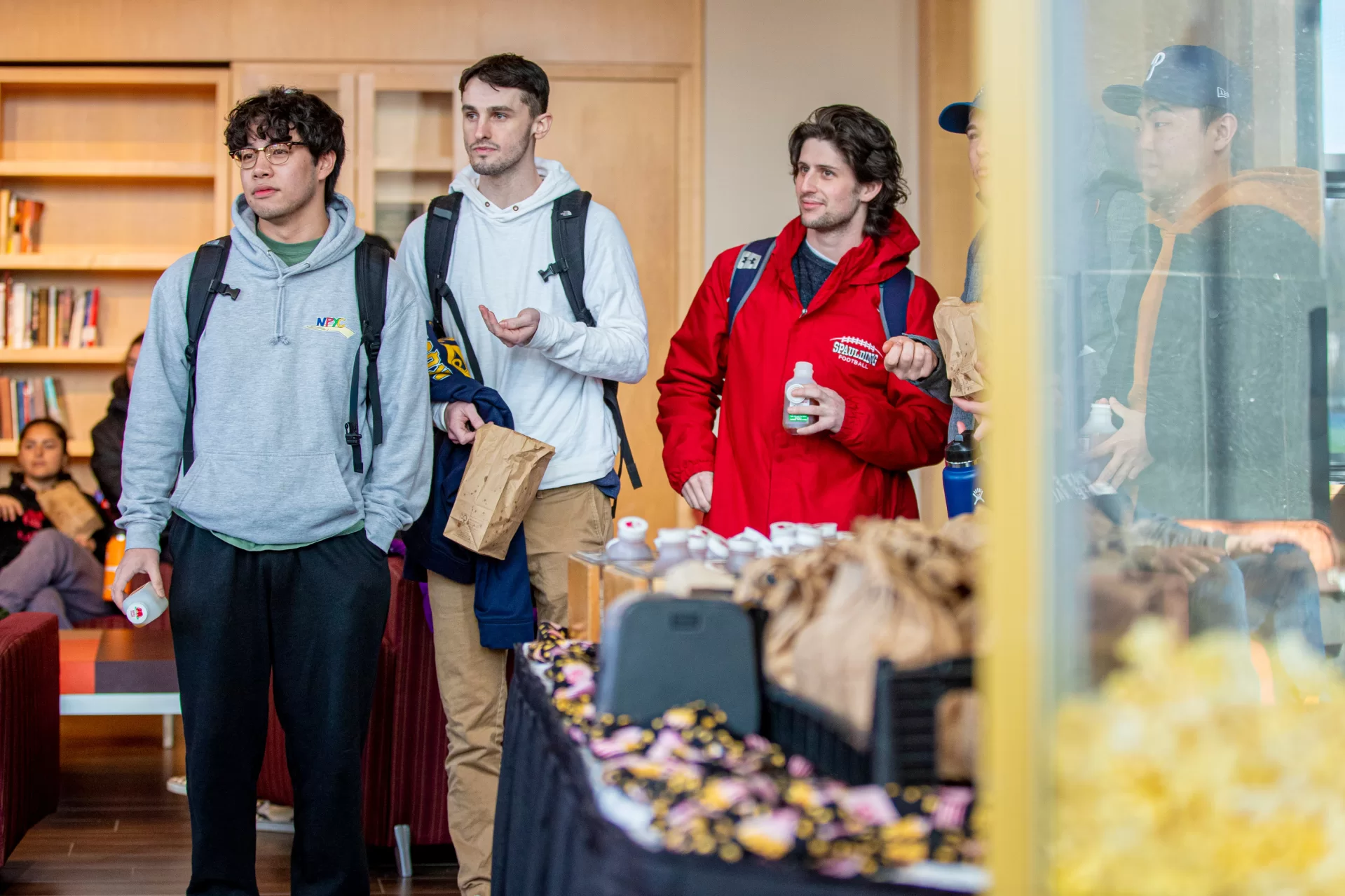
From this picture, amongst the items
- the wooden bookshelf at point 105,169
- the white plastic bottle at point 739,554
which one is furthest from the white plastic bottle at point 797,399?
the wooden bookshelf at point 105,169

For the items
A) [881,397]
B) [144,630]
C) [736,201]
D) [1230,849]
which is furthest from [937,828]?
[736,201]

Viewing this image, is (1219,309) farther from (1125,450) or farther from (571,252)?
(571,252)

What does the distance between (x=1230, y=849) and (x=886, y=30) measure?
15.2ft

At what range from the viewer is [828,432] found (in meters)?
2.56

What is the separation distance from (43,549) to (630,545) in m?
3.62

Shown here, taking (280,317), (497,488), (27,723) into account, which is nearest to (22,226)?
(27,723)

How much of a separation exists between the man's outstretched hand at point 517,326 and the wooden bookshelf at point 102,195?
3.28m

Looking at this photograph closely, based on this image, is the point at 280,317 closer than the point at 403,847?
Yes

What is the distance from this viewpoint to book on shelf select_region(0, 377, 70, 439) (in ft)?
18.2

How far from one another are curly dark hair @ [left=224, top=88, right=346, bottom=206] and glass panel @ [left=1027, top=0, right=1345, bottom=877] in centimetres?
158

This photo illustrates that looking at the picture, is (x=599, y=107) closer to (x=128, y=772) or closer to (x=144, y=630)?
(x=144, y=630)

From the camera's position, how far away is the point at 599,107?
5.12m

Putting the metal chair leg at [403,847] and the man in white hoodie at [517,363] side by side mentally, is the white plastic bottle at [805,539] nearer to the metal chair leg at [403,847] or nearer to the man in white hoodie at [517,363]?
the man in white hoodie at [517,363]

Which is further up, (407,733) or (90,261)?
(90,261)
